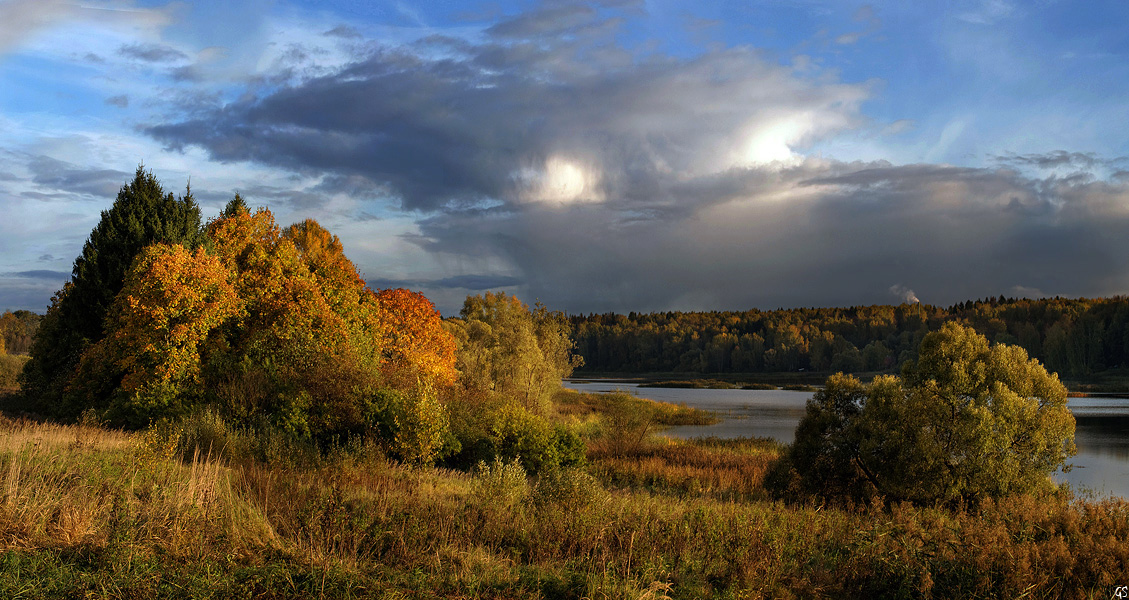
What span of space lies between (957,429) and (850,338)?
164m

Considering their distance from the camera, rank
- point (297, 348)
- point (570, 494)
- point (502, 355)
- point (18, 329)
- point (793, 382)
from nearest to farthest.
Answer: point (570, 494) < point (297, 348) < point (502, 355) < point (18, 329) < point (793, 382)

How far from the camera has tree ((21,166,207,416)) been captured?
30.2 m

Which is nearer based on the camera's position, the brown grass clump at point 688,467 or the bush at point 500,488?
the bush at point 500,488

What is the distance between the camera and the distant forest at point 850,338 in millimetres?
114188

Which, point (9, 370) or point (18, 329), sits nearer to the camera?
Result: point (9, 370)

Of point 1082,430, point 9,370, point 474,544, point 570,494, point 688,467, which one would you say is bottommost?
point 1082,430

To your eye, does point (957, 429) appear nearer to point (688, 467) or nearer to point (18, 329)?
point (688, 467)

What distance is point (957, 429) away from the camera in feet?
50.8

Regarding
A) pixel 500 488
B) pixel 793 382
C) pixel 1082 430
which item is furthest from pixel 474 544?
pixel 793 382

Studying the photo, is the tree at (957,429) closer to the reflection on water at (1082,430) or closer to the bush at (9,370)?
the reflection on water at (1082,430)

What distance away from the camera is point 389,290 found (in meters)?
36.2

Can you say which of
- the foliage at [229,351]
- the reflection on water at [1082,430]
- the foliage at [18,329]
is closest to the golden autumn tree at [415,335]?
the foliage at [229,351]

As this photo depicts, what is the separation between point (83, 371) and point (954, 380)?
1096 inches

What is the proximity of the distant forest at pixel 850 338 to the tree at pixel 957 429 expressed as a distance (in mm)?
110222
